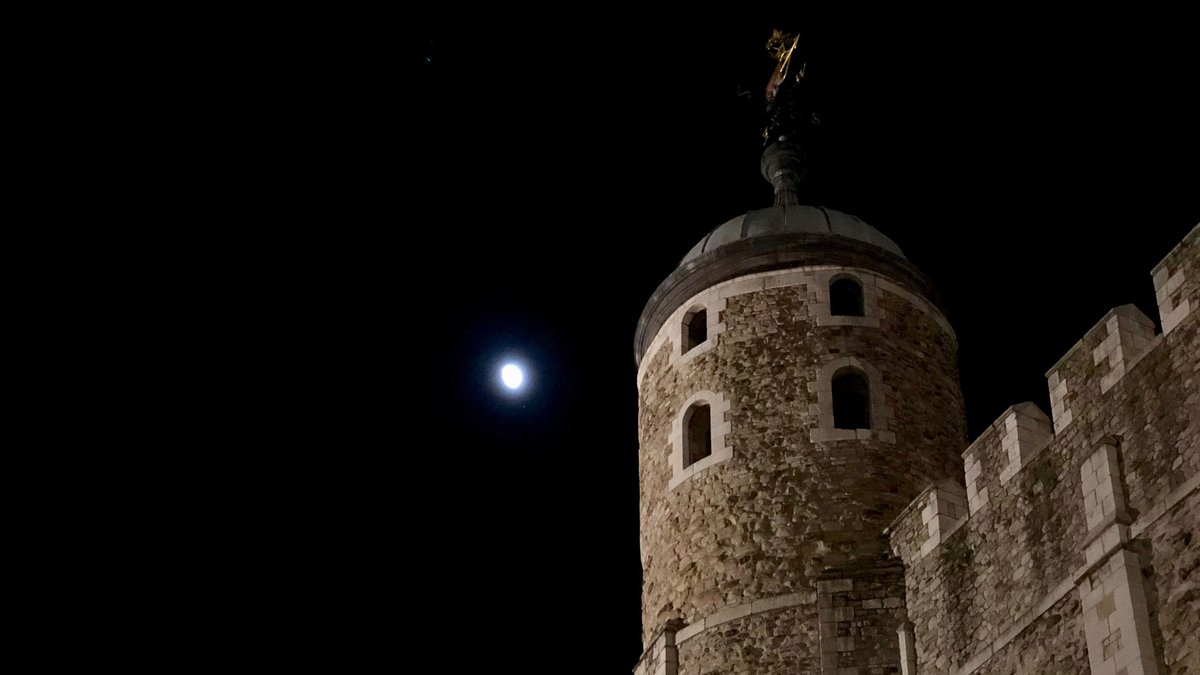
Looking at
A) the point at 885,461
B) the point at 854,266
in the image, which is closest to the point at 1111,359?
the point at 885,461

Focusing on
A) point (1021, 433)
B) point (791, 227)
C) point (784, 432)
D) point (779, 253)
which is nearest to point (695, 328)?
point (779, 253)

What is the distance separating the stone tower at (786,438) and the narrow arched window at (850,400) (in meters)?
0.03

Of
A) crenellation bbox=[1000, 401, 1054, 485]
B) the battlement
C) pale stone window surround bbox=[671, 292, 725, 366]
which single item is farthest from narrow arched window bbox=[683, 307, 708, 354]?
crenellation bbox=[1000, 401, 1054, 485]

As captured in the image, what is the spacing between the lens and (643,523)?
21500mm

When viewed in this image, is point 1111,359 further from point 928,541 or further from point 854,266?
point 854,266

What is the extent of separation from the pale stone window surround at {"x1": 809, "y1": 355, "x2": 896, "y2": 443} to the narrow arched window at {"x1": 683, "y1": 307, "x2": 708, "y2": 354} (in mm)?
1888

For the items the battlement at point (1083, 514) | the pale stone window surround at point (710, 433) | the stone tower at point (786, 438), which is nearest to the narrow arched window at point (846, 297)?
the stone tower at point (786, 438)

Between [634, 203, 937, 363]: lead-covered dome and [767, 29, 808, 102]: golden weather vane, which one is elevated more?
[767, 29, 808, 102]: golden weather vane

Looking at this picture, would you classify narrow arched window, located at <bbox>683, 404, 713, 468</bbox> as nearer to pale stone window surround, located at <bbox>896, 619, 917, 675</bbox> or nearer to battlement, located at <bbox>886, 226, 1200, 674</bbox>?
battlement, located at <bbox>886, 226, 1200, 674</bbox>

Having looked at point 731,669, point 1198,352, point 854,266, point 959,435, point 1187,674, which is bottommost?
point 1187,674

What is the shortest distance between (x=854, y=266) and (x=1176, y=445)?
294 inches

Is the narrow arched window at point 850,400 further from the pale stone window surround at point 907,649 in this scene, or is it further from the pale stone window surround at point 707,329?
the pale stone window surround at point 907,649

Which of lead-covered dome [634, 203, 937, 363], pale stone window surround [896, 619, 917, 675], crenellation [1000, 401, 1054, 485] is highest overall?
lead-covered dome [634, 203, 937, 363]

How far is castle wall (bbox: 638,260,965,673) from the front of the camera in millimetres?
18734
